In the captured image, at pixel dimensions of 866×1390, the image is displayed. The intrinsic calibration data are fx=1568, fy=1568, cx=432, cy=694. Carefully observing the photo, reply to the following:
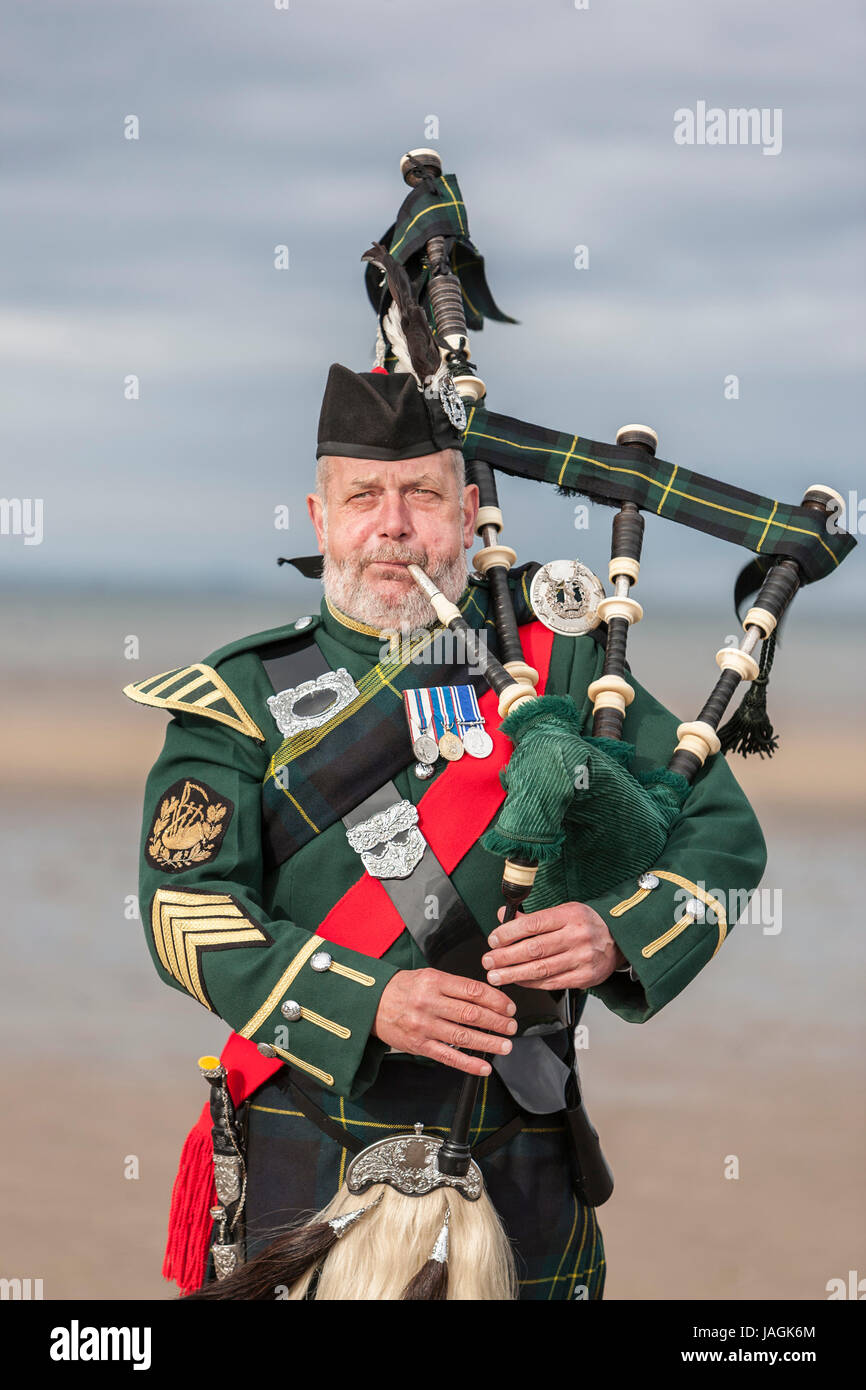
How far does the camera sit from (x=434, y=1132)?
240cm

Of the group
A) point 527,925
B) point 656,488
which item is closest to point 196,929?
point 527,925

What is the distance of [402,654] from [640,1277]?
2378mm

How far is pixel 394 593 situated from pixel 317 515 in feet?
0.79

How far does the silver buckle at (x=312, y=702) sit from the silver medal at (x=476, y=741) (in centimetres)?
19

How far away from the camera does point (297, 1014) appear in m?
2.27

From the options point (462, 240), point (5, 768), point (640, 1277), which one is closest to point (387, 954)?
point (462, 240)

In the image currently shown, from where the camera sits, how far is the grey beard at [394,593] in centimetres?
253

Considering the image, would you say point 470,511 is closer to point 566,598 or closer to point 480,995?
point 566,598

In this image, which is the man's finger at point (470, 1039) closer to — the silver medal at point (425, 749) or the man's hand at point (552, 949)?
the man's hand at point (552, 949)

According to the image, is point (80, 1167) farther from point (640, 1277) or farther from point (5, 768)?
point (5, 768)

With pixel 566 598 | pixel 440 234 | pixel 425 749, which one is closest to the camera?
pixel 425 749

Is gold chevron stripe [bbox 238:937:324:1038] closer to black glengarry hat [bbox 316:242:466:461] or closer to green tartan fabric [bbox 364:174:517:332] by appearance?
black glengarry hat [bbox 316:242:466:461]

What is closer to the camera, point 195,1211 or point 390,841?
point 390,841
